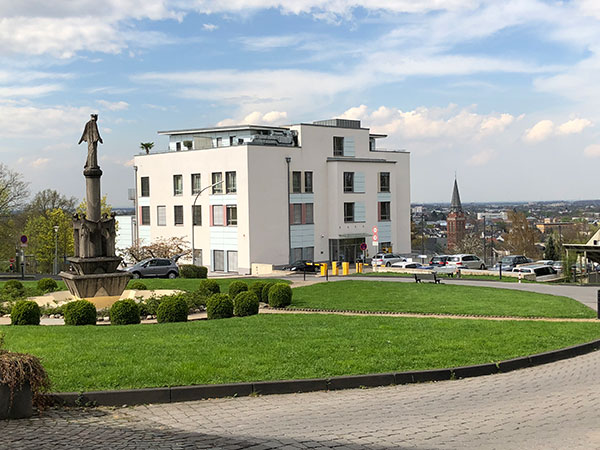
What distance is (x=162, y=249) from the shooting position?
66.4 meters

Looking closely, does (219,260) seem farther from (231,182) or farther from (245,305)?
(245,305)

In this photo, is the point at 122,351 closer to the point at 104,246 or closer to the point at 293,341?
the point at 293,341

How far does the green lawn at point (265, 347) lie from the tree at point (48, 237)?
2762 inches

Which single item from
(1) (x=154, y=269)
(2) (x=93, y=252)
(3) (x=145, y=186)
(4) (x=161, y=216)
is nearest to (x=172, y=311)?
(2) (x=93, y=252)

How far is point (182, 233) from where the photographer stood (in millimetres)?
71188

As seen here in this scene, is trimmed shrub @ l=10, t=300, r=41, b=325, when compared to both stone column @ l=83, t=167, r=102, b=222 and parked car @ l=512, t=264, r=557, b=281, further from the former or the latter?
parked car @ l=512, t=264, r=557, b=281

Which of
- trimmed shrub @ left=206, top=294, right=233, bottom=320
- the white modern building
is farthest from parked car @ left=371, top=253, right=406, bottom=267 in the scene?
trimmed shrub @ left=206, top=294, right=233, bottom=320

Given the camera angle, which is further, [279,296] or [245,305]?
[279,296]

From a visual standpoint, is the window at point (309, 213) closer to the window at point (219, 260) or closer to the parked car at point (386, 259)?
the parked car at point (386, 259)

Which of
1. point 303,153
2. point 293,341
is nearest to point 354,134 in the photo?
point 303,153

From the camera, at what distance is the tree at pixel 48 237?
84375mm

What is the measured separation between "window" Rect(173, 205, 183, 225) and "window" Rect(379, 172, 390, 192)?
838 inches

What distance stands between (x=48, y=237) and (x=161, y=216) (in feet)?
61.6

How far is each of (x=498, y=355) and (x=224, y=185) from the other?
2149 inches
